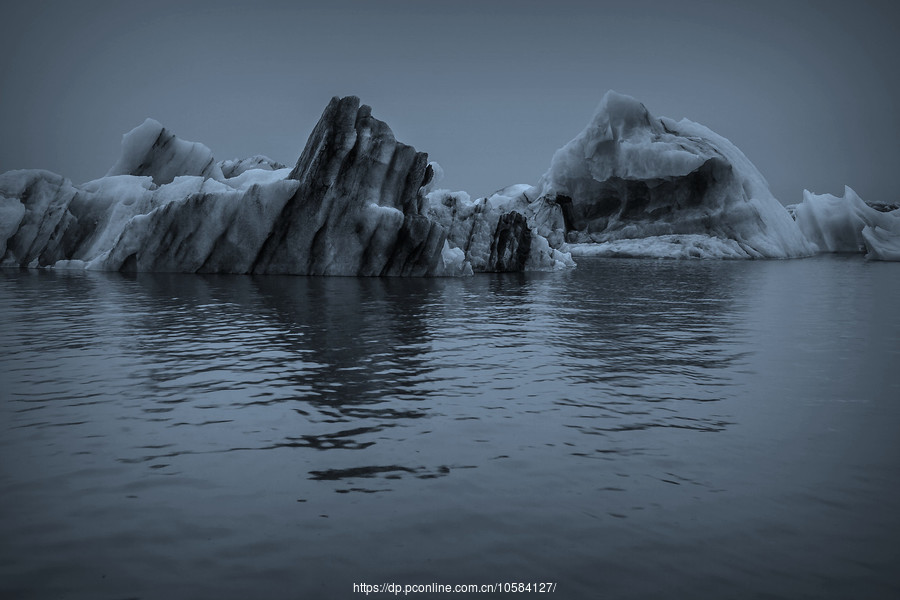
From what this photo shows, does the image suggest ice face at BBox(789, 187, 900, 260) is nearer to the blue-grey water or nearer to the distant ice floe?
the distant ice floe

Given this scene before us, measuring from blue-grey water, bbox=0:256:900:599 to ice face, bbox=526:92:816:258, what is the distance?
43.2 metres

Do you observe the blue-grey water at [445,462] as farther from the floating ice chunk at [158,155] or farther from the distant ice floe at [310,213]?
the floating ice chunk at [158,155]

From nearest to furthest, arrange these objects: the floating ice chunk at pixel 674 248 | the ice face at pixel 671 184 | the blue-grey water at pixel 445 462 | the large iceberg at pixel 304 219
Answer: the blue-grey water at pixel 445 462 → the large iceberg at pixel 304 219 → the ice face at pixel 671 184 → the floating ice chunk at pixel 674 248

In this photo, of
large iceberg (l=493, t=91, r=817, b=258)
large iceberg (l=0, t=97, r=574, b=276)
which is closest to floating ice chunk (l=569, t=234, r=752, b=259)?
large iceberg (l=493, t=91, r=817, b=258)

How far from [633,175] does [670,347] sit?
45.6 meters

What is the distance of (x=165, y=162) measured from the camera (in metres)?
41.2

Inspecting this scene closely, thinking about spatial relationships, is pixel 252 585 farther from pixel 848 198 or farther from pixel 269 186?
pixel 848 198

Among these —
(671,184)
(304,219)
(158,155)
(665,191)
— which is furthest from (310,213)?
(665,191)

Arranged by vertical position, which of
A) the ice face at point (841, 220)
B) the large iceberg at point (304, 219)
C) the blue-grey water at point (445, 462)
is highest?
the ice face at point (841, 220)

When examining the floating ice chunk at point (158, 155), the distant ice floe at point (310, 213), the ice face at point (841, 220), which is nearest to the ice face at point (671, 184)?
the distant ice floe at point (310, 213)

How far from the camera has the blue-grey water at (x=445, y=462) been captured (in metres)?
4.21

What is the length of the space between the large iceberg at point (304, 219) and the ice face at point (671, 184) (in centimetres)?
2453

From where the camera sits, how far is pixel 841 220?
220 ft

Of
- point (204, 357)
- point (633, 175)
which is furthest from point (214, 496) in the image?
point (633, 175)
